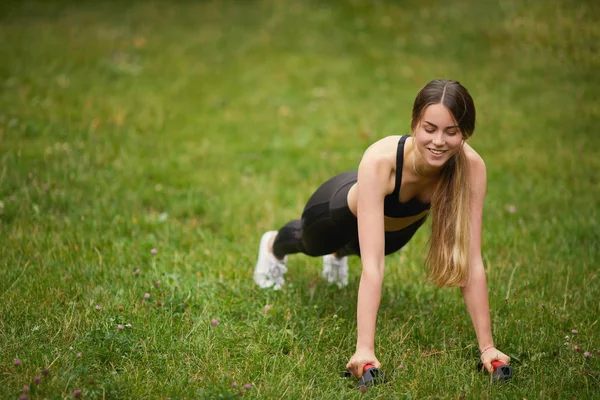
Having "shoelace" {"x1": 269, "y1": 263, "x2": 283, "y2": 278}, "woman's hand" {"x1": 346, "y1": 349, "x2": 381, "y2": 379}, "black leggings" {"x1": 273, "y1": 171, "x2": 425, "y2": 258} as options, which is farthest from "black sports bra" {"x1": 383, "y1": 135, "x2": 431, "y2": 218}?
"shoelace" {"x1": 269, "y1": 263, "x2": 283, "y2": 278}

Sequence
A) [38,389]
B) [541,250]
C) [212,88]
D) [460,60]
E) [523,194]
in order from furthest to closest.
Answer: [460,60]
[212,88]
[523,194]
[541,250]
[38,389]

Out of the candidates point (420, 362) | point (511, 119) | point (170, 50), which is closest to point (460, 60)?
point (511, 119)

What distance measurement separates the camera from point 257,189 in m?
6.64

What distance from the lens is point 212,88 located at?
980cm

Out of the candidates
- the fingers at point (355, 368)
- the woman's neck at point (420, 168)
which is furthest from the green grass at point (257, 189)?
the woman's neck at point (420, 168)

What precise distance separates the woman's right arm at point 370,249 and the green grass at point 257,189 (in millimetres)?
214

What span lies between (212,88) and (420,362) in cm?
693

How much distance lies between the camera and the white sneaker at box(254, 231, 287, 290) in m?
4.64

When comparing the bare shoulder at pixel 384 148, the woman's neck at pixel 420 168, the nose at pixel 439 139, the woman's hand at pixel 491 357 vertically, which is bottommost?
the woman's hand at pixel 491 357

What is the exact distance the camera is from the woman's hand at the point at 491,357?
3658mm

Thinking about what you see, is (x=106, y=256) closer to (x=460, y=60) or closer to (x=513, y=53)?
(x=460, y=60)

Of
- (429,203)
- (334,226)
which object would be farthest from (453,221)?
(334,226)

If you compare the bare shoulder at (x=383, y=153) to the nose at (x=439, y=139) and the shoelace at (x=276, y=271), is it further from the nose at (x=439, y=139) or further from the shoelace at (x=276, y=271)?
the shoelace at (x=276, y=271)

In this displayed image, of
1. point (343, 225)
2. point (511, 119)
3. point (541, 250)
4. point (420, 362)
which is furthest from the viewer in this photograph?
point (511, 119)
